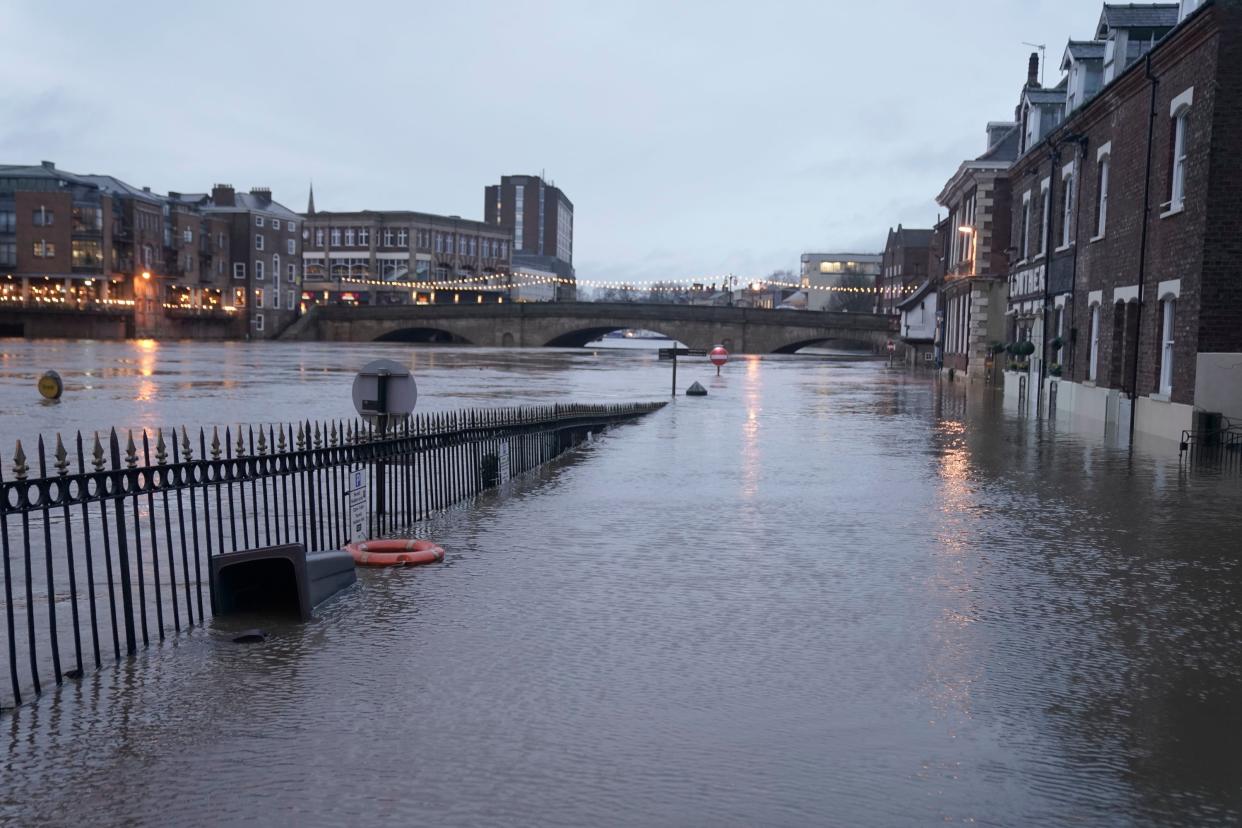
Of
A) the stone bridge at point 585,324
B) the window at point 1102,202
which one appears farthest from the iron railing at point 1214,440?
the stone bridge at point 585,324

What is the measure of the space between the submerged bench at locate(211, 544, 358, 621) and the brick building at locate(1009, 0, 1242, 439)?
17.9m

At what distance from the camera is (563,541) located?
1131 centimetres

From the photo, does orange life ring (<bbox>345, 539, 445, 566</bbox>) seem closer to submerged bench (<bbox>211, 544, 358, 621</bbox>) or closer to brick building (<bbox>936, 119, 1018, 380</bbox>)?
submerged bench (<bbox>211, 544, 358, 621</bbox>)

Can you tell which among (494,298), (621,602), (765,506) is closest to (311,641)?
(621,602)

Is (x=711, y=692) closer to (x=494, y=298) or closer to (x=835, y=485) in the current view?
→ (x=835, y=485)

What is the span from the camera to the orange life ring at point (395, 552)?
10.1 m

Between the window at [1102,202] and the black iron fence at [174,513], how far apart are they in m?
15.7

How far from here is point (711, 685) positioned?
684cm

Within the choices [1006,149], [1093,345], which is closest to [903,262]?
[1006,149]

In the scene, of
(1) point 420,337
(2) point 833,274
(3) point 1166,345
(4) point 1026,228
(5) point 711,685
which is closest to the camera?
(5) point 711,685

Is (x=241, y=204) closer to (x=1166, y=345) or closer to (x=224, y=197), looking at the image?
(x=224, y=197)

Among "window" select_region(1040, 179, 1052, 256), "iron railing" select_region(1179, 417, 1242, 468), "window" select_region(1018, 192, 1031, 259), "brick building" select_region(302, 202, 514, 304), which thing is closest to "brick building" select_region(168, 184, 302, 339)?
"brick building" select_region(302, 202, 514, 304)

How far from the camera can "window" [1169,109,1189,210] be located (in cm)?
2257

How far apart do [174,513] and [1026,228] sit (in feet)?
103
